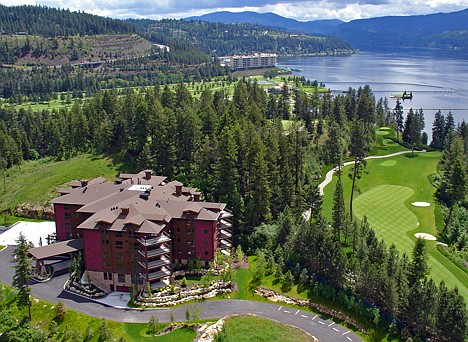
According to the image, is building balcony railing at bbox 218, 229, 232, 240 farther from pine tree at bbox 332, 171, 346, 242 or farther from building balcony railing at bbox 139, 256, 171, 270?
pine tree at bbox 332, 171, 346, 242

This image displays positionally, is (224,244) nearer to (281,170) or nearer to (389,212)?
(281,170)

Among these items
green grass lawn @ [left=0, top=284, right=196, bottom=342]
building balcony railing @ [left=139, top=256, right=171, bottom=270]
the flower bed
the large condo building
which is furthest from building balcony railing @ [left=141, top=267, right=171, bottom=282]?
green grass lawn @ [left=0, top=284, right=196, bottom=342]

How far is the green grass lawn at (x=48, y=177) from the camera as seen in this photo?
67.2 m

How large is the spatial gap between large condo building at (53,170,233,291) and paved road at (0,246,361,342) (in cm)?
333

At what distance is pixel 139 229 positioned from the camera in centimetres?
4506

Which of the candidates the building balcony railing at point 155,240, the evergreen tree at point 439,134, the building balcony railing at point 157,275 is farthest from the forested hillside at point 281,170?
the building balcony railing at point 155,240

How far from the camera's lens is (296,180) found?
2431 inches

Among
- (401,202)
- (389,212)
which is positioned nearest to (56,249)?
(389,212)

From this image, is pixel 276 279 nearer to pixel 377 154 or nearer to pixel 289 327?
pixel 289 327

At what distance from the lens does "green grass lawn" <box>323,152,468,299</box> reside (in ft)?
159

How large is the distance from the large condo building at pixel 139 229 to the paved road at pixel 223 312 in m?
3.33

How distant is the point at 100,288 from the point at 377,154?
2236 inches

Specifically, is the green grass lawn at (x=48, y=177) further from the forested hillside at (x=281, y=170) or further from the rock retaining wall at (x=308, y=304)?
the rock retaining wall at (x=308, y=304)

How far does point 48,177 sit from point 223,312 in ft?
135
